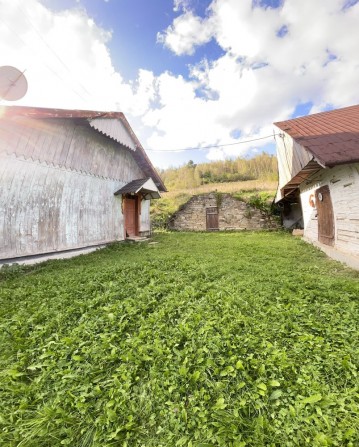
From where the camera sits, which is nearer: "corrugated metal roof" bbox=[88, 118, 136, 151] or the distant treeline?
"corrugated metal roof" bbox=[88, 118, 136, 151]

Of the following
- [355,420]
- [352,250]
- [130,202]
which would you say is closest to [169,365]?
[355,420]

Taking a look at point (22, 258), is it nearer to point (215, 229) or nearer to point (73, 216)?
point (73, 216)

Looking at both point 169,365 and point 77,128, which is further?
point 77,128

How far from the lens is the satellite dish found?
6051mm

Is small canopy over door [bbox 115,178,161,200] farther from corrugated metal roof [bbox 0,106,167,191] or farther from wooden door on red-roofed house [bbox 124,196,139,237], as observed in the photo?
corrugated metal roof [bbox 0,106,167,191]

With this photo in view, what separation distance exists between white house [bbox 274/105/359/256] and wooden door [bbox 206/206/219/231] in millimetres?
8099

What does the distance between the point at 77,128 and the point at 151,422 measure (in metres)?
9.02

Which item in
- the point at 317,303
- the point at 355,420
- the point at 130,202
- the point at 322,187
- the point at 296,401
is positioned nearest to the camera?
the point at 355,420

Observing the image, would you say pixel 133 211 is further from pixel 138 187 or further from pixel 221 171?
pixel 221 171

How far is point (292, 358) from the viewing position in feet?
7.90

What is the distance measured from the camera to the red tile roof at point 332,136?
214 inches

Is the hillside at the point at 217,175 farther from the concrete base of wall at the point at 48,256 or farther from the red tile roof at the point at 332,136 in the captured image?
the concrete base of wall at the point at 48,256

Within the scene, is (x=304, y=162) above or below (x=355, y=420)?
above

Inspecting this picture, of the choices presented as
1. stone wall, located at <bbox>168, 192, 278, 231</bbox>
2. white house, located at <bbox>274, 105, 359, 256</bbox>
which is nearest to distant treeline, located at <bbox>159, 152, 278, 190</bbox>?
stone wall, located at <bbox>168, 192, 278, 231</bbox>
